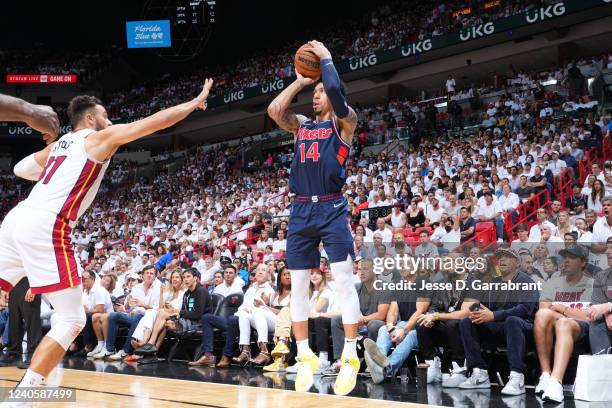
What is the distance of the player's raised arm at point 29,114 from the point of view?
4012mm

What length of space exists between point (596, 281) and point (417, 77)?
65.6ft

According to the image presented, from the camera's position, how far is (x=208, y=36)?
3169cm

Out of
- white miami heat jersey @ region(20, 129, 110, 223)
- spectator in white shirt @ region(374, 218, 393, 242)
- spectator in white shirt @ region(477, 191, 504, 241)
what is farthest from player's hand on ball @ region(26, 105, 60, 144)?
spectator in white shirt @ region(477, 191, 504, 241)

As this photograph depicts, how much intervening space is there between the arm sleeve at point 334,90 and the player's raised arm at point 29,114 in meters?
1.90

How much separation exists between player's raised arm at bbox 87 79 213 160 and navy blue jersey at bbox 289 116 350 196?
101cm

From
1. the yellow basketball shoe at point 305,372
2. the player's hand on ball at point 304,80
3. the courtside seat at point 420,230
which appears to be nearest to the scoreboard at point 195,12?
the courtside seat at point 420,230

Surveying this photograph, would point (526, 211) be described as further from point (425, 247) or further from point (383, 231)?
point (425, 247)

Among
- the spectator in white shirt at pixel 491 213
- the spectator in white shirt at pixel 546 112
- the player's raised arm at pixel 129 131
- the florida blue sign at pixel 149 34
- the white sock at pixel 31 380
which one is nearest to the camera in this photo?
the white sock at pixel 31 380

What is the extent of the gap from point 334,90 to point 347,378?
213cm

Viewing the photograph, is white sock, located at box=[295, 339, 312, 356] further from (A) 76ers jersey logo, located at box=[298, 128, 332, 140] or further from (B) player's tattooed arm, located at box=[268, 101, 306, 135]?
(B) player's tattooed arm, located at box=[268, 101, 306, 135]

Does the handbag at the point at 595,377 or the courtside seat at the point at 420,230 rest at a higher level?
the courtside seat at the point at 420,230

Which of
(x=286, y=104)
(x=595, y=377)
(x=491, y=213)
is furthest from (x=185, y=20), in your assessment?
(x=595, y=377)

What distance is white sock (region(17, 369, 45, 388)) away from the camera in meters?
3.96

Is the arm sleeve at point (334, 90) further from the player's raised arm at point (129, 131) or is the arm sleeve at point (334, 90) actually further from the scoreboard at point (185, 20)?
the scoreboard at point (185, 20)
